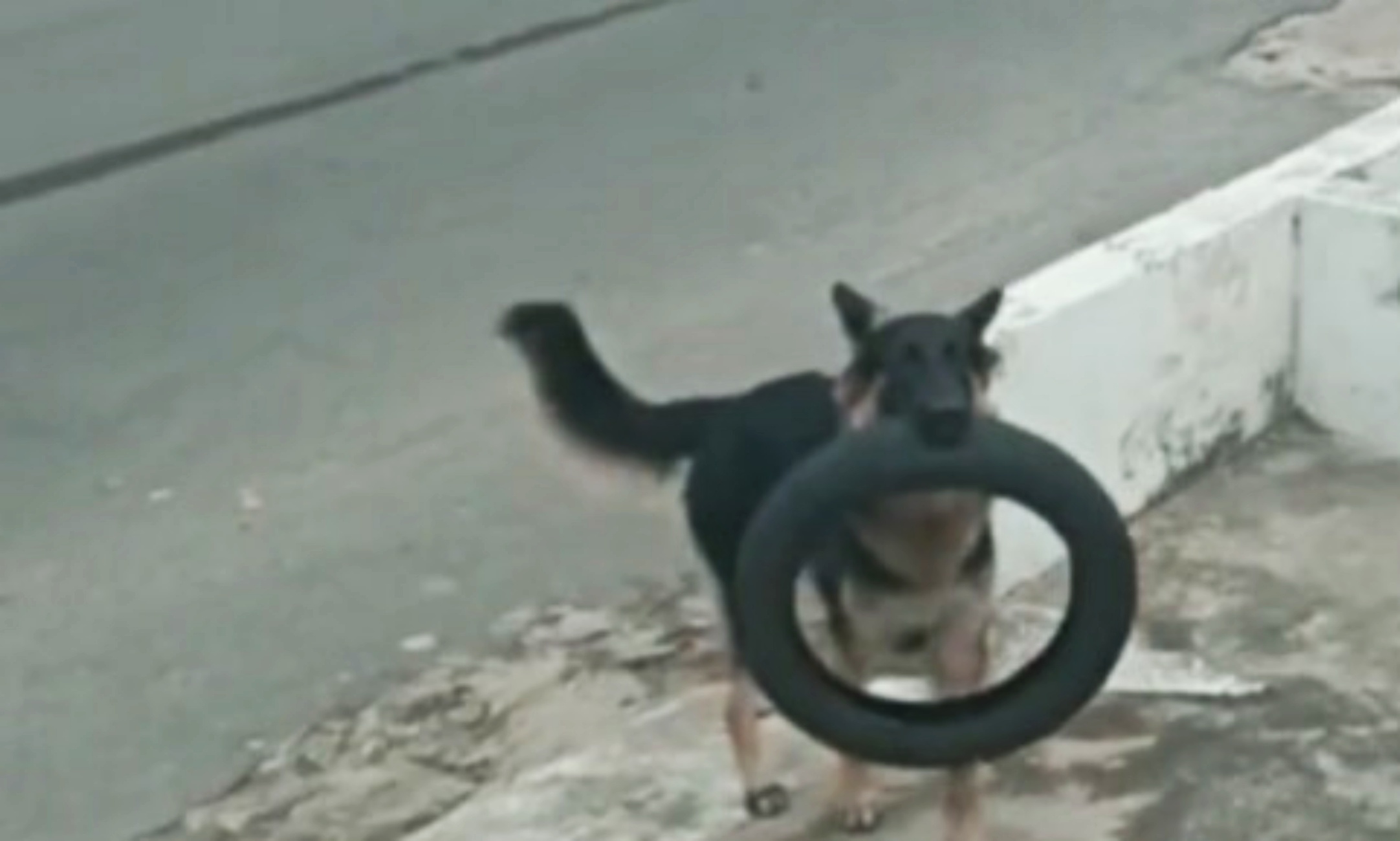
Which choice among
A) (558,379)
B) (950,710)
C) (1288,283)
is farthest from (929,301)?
(950,710)

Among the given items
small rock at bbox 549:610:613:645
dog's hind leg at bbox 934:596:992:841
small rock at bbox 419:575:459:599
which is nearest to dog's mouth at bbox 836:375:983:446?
dog's hind leg at bbox 934:596:992:841

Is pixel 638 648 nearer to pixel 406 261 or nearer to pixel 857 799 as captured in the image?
pixel 857 799

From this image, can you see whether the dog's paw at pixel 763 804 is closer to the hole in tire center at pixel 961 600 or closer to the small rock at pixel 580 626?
the hole in tire center at pixel 961 600

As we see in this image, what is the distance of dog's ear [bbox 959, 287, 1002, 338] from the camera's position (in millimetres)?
4805

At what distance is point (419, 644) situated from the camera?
665 cm

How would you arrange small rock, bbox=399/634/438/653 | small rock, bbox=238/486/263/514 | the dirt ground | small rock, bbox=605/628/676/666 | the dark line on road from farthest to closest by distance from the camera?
the dark line on road → small rock, bbox=238/486/263/514 → small rock, bbox=399/634/438/653 → small rock, bbox=605/628/676/666 → the dirt ground

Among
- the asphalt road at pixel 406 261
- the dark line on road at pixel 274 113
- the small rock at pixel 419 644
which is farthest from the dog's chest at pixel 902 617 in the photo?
the dark line on road at pixel 274 113

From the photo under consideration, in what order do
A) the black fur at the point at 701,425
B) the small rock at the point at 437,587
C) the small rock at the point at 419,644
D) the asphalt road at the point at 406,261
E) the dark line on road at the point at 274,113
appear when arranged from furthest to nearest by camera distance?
the dark line on road at the point at 274,113 → the small rock at the point at 437,587 → the asphalt road at the point at 406,261 → the small rock at the point at 419,644 → the black fur at the point at 701,425

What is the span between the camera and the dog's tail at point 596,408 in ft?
17.8

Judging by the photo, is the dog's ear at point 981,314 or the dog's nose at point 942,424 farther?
the dog's ear at point 981,314

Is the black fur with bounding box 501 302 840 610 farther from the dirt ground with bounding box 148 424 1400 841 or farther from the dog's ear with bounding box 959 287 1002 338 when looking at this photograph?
the dirt ground with bounding box 148 424 1400 841

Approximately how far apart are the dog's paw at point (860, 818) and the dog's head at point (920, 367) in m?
0.75

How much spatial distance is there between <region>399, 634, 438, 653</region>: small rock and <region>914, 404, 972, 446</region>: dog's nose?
223cm

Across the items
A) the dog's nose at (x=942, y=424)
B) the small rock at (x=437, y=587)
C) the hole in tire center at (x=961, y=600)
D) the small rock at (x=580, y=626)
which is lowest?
the small rock at (x=580, y=626)
